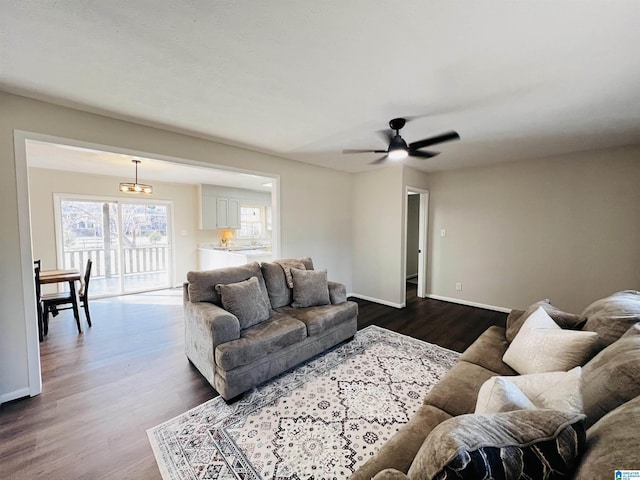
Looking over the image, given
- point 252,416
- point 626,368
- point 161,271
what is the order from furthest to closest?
point 161,271
point 252,416
point 626,368

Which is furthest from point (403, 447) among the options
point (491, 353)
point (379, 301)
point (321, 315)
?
point (379, 301)

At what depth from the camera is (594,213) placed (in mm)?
3590

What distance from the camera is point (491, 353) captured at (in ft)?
6.53

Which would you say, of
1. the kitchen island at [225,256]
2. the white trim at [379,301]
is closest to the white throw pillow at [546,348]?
the white trim at [379,301]

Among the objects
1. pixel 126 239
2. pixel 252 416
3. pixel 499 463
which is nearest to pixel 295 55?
pixel 499 463

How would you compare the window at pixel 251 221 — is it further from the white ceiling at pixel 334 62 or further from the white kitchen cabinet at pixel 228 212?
the white ceiling at pixel 334 62

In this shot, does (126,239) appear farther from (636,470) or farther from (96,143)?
(636,470)

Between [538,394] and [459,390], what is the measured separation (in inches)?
19.6

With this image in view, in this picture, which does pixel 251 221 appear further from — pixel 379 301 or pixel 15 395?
pixel 15 395

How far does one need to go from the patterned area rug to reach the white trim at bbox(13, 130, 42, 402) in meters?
1.35

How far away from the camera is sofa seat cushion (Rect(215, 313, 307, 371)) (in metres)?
2.08

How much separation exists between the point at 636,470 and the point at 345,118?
270cm

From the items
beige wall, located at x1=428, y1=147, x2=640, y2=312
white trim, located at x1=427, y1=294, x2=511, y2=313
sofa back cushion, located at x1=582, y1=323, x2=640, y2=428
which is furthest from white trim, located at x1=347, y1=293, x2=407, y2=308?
sofa back cushion, located at x1=582, y1=323, x2=640, y2=428

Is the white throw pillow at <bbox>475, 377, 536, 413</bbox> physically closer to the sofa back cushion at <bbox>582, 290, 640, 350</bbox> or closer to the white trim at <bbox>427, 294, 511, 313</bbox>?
the sofa back cushion at <bbox>582, 290, 640, 350</bbox>
